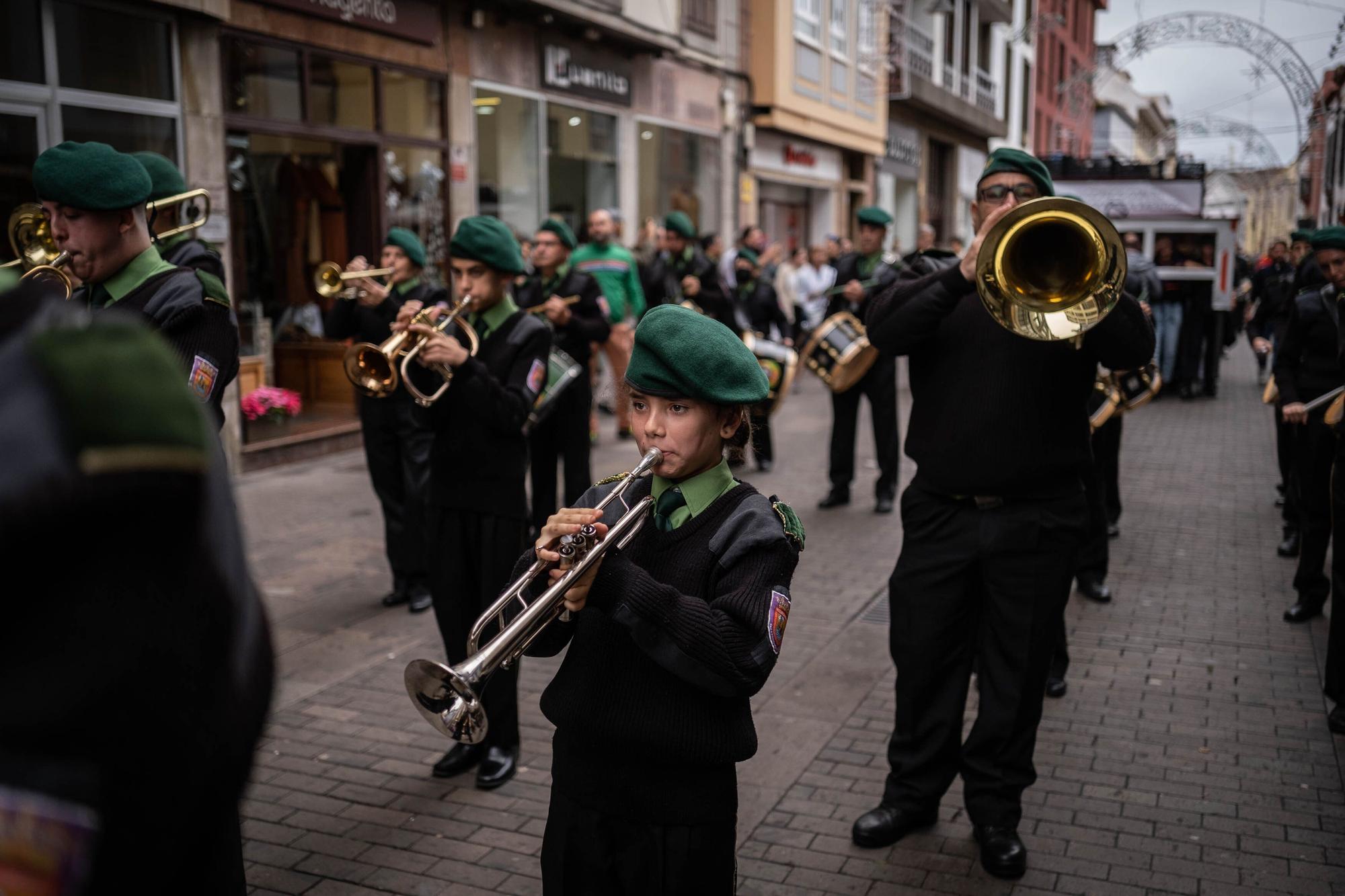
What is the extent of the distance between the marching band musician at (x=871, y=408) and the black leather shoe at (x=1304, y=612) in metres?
3.18

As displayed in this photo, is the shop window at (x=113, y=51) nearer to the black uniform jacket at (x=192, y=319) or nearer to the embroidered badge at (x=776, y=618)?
the black uniform jacket at (x=192, y=319)

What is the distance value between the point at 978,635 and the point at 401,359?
95.1 inches

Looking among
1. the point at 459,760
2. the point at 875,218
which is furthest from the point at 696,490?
the point at 875,218

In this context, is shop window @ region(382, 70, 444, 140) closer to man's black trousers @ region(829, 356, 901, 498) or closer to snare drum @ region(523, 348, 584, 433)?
man's black trousers @ region(829, 356, 901, 498)

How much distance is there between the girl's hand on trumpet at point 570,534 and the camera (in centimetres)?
231

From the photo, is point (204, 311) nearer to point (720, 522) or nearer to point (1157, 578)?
point (720, 522)

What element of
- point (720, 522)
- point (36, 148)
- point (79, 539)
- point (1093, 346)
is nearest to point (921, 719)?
point (1093, 346)

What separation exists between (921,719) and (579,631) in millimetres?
1869

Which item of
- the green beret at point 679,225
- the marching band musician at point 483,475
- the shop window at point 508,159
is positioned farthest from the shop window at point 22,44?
the marching band musician at point 483,475

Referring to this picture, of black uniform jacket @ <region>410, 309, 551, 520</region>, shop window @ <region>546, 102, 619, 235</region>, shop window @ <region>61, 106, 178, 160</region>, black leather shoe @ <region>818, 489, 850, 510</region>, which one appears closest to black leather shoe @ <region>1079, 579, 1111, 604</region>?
black leather shoe @ <region>818, 489, 850, 510</region>

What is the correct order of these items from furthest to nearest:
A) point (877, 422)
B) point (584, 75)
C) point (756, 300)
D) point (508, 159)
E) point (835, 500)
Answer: point (584, 75) < point (508, 159) < point (756, 300) < point (835, 500) < point (877, 422)

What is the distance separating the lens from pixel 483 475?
4.65 m

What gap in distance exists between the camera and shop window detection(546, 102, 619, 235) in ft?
51.4

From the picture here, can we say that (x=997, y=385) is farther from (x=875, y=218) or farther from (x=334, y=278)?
(x=875, y=218)
